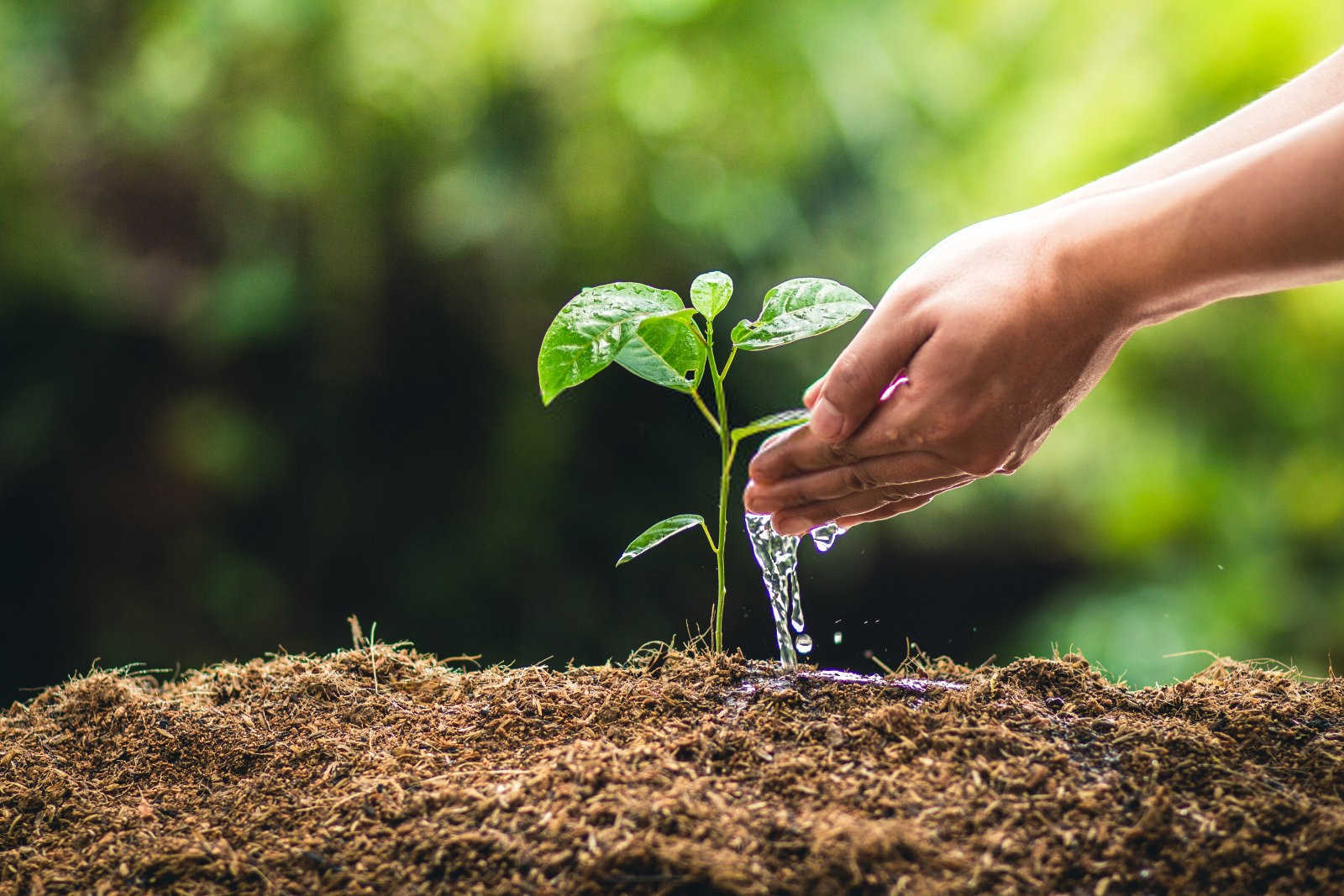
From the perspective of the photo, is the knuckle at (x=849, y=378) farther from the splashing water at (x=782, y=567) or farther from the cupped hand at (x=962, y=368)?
the splashing water at (x=782, y=567)

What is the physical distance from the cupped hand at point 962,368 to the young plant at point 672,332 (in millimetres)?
55

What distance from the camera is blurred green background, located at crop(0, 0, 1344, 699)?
198 cm

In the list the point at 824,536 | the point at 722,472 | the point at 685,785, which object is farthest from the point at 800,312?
the point at 685,785

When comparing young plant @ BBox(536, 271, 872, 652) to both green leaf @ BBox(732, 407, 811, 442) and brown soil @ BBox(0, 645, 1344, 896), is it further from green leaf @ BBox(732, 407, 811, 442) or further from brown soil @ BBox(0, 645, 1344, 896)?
brown soil @ BBox(0, 645, 1344, 896)

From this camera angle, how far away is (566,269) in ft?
6.54

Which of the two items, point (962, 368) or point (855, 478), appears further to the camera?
point (855, 478)

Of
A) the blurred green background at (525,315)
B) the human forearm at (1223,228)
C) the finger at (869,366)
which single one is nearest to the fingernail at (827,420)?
the finger at (869,366)

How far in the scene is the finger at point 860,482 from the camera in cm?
88

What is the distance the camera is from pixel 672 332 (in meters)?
0.92

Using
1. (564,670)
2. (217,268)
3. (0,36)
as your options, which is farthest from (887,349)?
(0,36)

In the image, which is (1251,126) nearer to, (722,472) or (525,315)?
(722,472)

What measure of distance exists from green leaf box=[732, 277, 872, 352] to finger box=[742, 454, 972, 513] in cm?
14

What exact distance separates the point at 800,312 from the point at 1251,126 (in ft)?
1.53

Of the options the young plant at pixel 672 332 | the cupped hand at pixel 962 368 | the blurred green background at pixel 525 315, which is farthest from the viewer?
the blurred green background at pixel 525 315
